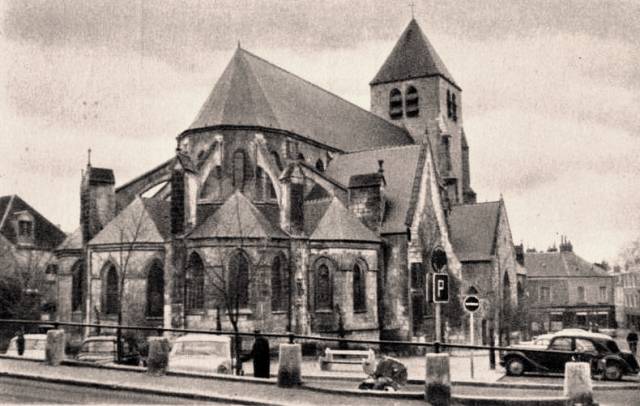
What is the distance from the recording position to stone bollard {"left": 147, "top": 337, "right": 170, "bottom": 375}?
16.2 metres

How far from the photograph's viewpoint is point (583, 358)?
925 inches

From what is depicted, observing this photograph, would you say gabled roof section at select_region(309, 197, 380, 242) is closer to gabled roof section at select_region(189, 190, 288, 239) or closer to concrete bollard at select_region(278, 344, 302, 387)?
gabled roof section at select_region(189, 190, 288, 239)

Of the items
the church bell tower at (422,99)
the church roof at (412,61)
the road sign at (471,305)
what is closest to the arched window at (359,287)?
the road sign at (471,305)

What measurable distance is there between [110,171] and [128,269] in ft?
21.8

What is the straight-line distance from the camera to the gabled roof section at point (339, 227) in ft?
113

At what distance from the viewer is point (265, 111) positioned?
39.9m

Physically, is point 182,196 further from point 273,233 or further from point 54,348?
point 54,348

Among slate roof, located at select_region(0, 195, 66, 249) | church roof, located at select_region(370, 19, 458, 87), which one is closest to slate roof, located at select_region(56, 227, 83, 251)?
slate roof, located at select_region(0, 195, 66, 249)

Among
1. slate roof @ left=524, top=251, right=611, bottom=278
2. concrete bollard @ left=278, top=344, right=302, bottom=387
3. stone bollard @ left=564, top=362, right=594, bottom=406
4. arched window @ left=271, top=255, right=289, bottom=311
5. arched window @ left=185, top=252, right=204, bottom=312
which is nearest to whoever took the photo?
stone bollard @ left=564, top=362, right=594, bottom=406

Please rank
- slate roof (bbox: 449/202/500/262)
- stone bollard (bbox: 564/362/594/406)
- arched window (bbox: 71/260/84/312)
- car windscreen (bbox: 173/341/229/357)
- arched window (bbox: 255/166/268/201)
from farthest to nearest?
slate roof (bbox: 449/202/500/262) < arched window (bbox: 255/166/268/201) < arched window (bbox: 71/260/84/312) < car windscreen (bbox: 173/341/229/357) < stone bollard (bbox: 564/362/594/406)

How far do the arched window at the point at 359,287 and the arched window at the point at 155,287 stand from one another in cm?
909

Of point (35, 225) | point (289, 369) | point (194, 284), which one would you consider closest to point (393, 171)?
point (194, 284)

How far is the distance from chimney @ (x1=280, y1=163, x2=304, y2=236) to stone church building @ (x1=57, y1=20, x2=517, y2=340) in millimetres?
56

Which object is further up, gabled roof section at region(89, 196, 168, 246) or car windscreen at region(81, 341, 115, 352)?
gabled roof section at region(89, 196, 168, 246)
